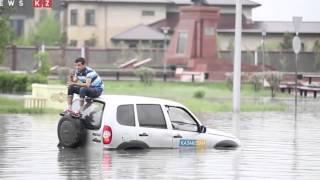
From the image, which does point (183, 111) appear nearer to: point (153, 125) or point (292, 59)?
point (153, 125)

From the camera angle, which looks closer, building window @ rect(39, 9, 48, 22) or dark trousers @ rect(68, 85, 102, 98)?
dark trousers @ rect(68, 85, 102, 98)

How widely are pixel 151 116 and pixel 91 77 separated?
175 cm

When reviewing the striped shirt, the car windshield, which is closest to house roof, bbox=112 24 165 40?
the striped shirt

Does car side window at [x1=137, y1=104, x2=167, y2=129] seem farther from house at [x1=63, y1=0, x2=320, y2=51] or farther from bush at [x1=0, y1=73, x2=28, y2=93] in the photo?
house at [x1=63, y1=0, x2=320, y2=51]

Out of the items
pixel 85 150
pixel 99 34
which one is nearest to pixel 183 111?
pixel 85 150

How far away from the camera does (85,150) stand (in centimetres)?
2083

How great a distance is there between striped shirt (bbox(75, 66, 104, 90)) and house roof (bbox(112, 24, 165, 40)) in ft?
258

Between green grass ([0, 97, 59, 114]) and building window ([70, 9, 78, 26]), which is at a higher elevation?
building window ([70, 9, 78, 26])

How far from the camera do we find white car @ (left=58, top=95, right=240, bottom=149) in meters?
20.4

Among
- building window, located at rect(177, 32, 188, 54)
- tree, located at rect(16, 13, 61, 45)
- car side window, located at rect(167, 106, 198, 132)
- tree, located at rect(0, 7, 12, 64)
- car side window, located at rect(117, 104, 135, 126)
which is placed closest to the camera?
car side window, located at rect(117, 104, 135, 126)

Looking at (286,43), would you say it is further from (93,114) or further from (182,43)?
(93,114)

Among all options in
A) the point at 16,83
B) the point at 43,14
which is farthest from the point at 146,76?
the point at 43,14

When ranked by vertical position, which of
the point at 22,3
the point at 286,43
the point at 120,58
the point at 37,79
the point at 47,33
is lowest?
the point at 37,79

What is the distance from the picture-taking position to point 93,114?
819 inches
